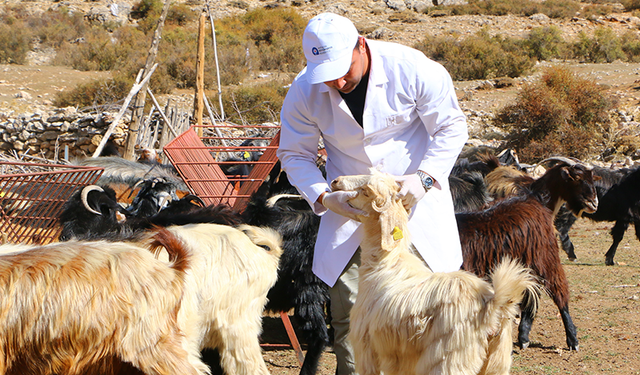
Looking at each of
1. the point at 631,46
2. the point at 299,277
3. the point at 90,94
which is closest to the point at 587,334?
the point at 299,277

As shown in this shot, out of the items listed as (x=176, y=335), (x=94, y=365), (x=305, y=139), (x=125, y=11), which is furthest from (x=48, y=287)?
(x=125, y=11)

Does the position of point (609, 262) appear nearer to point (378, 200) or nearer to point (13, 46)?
point (378, 200)

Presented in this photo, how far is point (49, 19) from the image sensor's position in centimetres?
3788

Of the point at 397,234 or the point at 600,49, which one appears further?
the point at 600,49

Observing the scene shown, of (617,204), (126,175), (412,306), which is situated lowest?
(617,204)

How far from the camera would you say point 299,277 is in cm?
438

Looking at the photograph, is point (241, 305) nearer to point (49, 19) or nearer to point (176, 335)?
point (176, 335)

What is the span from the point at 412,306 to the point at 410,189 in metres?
0.54

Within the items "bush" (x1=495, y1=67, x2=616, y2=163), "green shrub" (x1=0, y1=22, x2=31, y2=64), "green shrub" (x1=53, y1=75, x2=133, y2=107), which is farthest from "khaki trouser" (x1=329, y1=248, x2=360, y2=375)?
"green shrub" (x1=0, y1=22, x2=31, y2=64)

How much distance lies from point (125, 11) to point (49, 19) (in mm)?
5666

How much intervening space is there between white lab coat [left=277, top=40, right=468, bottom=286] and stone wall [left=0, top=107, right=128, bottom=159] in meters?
12.0

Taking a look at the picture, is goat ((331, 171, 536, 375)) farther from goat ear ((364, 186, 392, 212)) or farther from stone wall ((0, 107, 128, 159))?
stone wall ((0, 107, 128, 159))

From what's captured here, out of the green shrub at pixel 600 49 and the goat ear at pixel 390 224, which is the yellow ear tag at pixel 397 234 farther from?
the green shrub at pixel 600 49

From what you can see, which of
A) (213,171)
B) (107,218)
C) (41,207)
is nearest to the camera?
(107,218)
